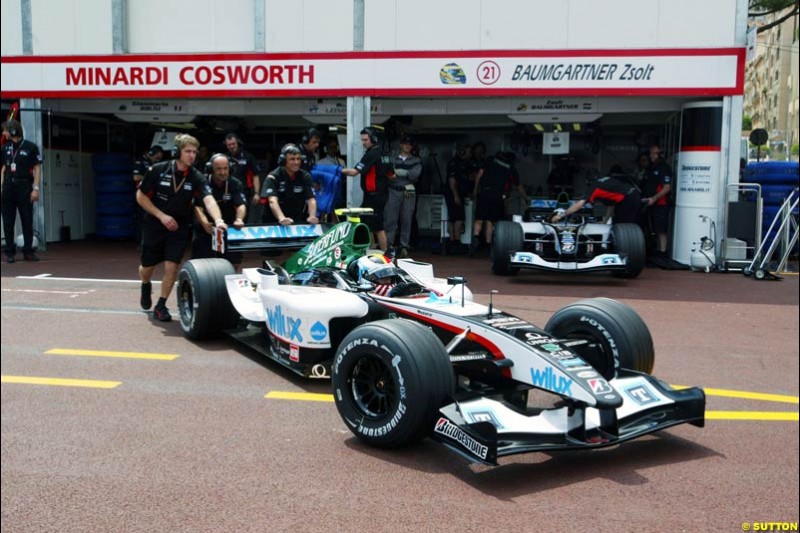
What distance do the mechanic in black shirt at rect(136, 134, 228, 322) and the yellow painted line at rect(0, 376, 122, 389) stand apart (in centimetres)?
183

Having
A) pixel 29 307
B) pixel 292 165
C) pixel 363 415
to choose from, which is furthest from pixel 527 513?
pixel 29 307

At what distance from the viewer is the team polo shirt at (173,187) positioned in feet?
23.4

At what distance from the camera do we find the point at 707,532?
3205 mm

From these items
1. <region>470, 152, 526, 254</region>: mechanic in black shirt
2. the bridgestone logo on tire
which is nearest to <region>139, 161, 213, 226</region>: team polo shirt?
<region>470, 152, 526, 254</region>: mechanic in black shirt

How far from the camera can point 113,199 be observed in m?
16.7

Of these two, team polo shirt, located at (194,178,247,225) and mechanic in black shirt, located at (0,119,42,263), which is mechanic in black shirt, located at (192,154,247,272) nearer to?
team polo shirt, located at (194,178,247,225)

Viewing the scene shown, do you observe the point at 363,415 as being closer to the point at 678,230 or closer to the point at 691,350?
the point at 691,350

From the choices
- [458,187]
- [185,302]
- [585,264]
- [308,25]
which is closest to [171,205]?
[185,302]

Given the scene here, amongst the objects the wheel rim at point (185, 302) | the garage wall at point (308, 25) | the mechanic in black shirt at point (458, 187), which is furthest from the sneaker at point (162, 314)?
the garage wall at point (308, 25)

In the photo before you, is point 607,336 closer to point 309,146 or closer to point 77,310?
point 309,146

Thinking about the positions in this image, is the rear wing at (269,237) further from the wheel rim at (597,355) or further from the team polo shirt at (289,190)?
the wheel rim at (597,355)

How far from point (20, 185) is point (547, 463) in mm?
10510

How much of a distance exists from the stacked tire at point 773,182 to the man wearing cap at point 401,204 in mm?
11092

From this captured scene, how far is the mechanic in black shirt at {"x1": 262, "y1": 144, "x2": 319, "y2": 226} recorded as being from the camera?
5.51m
